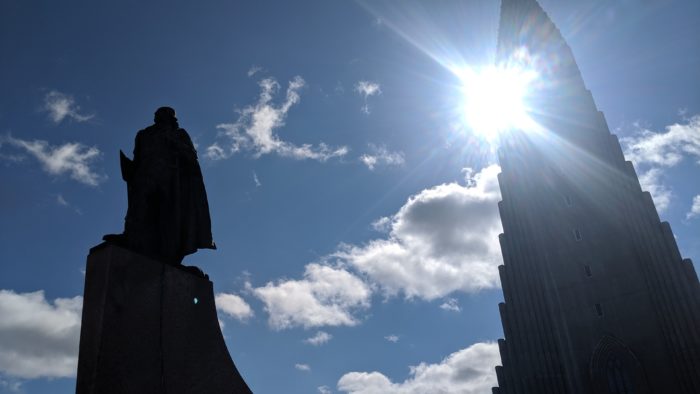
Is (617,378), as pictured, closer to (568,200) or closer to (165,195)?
(568,200)

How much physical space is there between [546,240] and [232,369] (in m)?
27.5

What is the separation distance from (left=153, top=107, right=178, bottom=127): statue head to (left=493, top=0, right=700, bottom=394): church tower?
→ 80.9ft

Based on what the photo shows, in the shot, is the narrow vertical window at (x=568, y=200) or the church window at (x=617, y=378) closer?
the church window at (x=617, y=378)

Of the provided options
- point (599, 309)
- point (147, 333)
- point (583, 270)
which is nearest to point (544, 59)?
point (583, 270)

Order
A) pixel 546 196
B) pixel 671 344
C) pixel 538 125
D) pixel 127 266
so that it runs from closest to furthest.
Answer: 1. pixel 127 266
2. pixel 671 344
3. pixel 546 196
4. pixel 538 125

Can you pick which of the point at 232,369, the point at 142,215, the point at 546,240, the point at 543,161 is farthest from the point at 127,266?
the point at 543,161

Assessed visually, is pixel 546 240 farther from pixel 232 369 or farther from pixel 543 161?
pixel 232 369

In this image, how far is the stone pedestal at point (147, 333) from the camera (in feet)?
14.5

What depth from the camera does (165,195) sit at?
5910mm

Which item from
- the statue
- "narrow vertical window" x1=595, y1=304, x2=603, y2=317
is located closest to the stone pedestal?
the statue

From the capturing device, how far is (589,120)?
33.0 meters

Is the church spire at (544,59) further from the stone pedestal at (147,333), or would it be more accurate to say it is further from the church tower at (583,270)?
the stone pedestal at (147,333)

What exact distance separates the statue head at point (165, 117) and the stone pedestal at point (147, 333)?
1.79m

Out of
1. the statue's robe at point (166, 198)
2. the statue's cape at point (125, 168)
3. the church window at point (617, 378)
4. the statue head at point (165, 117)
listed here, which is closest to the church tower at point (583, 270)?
the church window at point (617, 378)
